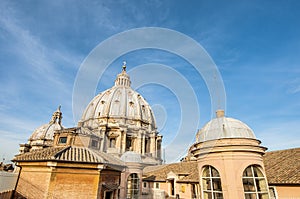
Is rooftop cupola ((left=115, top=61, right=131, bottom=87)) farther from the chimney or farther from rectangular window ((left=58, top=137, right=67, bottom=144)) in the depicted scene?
the chimney

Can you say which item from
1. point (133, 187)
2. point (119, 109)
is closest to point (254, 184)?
point (133, 187)

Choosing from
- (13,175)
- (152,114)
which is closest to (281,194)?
(13,175)

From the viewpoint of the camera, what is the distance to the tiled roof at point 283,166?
37.3 ft

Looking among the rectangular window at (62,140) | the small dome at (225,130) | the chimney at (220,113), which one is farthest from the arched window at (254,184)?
the rectangular window at (62,140)

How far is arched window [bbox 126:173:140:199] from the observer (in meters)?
21.3

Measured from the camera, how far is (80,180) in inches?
464

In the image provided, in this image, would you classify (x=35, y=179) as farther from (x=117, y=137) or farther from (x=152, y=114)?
(x=152, y=114)

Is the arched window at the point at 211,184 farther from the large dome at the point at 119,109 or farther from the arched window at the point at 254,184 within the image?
the large dome at the point at 119,109

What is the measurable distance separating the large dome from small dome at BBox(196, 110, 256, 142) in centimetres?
3465

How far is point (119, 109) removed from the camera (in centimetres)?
4559

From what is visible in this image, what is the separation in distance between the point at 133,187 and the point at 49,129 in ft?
115

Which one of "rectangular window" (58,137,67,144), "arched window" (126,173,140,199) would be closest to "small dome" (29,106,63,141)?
"rectangular window" (58,137,67,144)

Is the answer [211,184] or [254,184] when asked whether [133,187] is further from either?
[254,184]

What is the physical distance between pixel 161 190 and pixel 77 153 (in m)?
12.2
